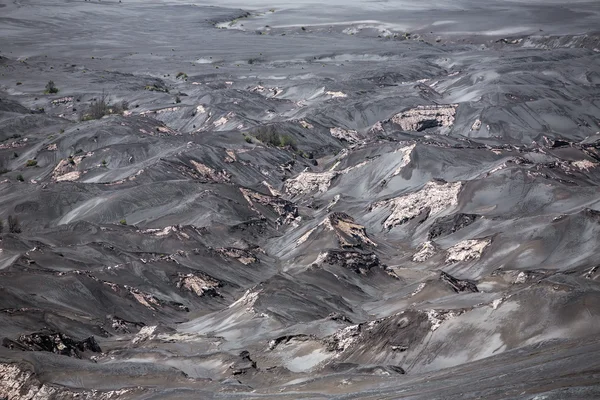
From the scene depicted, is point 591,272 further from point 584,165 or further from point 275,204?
point 275,204

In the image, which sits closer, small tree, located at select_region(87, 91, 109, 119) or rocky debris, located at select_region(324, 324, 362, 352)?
rocky debris, located at select_region(324, 324, 362, 352)

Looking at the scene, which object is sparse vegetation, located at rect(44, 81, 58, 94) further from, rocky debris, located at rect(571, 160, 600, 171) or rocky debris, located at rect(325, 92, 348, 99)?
rocky debris, located at rect(571, 160, 600, 171)

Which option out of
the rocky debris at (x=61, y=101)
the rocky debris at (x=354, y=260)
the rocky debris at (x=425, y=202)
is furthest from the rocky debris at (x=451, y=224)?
the rocky debris at (x=61, y=101)

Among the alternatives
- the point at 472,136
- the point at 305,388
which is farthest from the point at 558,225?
the point at 472,136

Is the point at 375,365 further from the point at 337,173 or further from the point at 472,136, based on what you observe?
the point at 472,136

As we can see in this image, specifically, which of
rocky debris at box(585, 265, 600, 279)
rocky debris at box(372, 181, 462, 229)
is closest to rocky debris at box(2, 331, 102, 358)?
rocky debris at box(585, 265, 600, 279)

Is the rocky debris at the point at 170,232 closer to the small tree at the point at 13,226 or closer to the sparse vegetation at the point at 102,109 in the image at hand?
the small tree at the point at 13,226

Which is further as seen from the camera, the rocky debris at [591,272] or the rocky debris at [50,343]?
the rocky debris at [591,272]
